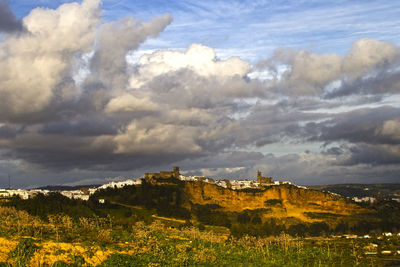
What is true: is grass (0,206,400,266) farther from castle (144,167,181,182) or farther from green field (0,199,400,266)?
castle (144,167,181,182)

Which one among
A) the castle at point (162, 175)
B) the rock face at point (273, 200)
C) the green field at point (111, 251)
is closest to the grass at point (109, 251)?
the green field at point (111, 251)

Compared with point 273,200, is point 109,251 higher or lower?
higher

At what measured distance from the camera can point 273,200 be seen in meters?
157

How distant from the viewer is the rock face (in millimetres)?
151125

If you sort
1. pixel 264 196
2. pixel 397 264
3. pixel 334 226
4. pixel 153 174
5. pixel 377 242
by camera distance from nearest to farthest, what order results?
pixel 397 264 → pixel 377 242 → pixel 334 226 → pixel 264 196 → pixel 153 174

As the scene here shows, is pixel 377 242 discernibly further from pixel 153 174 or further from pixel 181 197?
pixel 153 174

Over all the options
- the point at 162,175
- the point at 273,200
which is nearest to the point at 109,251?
the point at 273,200

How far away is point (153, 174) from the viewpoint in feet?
608

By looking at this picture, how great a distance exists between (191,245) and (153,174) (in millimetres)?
141639

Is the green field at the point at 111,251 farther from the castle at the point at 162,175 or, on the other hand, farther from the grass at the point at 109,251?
the castle at the point at 162,175

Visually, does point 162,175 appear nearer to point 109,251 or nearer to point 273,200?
point 273,200

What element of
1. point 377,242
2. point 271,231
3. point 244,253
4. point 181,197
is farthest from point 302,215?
point 244,253

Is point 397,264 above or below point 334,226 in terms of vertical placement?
above

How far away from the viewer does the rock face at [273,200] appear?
151m
